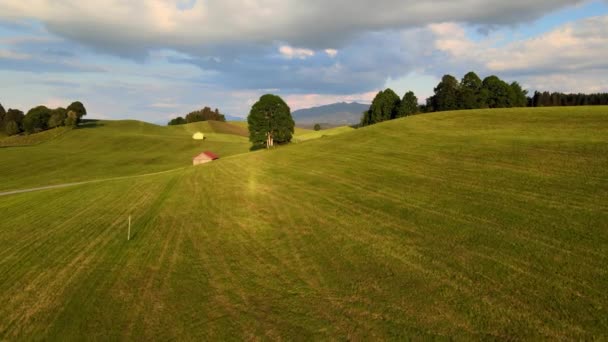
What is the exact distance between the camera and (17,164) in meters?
67.9

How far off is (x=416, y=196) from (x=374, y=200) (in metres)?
2.47

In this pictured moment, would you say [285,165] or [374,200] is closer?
[374,200]

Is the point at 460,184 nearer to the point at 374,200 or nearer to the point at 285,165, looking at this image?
the point at 374,200

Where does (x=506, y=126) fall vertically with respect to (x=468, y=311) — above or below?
above

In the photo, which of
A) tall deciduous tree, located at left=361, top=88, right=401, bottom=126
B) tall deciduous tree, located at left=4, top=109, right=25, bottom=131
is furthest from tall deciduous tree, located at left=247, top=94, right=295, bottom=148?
tall deciduous tree, located at left=4, top=109, right=25, bottom=131

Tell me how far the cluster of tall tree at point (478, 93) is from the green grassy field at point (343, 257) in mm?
62086

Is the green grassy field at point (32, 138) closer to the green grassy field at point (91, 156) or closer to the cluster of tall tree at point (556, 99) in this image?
the green grassy field at point (91, 156)

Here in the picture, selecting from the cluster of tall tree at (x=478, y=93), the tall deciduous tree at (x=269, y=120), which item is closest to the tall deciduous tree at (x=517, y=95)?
the cluster of tall tree at (x=478, y=93)

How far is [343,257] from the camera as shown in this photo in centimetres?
1356

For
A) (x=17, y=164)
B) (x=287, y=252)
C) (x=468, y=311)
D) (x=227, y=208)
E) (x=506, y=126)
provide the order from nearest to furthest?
(x=468, y=311) → (x=287, y=252) → (x=227, y=208) → (x=506, y=126) → (x=17, y=164)

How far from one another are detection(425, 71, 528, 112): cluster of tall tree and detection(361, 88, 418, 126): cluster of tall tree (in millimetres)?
8667

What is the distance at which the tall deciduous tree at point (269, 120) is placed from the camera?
7762 centimetres

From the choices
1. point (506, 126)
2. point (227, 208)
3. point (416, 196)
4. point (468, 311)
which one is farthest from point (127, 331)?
point (506, 126)

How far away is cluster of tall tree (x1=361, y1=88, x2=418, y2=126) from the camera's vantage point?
93562 mm
